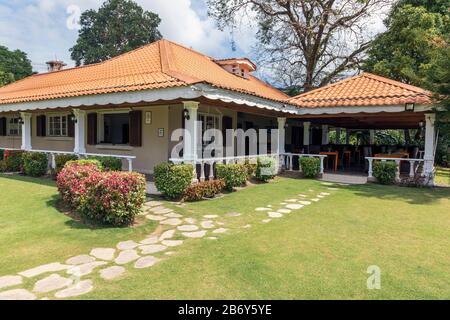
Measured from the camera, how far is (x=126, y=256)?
467 cm

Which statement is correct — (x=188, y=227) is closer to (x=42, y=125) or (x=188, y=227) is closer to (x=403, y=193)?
(x=403, y=193)

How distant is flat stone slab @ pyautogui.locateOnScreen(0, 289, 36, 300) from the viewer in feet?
11.1

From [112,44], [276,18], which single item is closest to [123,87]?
[276,18]

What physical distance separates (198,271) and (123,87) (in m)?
7.69

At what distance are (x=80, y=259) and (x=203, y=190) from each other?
4540 millimetres

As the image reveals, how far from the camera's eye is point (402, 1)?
21734 mm

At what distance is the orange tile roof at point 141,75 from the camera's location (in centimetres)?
Answer: 1013

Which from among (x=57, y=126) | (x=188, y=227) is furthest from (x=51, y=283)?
(x=57, y=126)

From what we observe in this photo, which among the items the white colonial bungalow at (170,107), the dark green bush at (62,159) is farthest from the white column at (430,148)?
the dark green bush at (62,159)

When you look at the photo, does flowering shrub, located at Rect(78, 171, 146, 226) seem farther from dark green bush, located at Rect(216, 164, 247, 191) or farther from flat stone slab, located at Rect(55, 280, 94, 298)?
dark green bush, located at Rect(216, 164, 247, 191)

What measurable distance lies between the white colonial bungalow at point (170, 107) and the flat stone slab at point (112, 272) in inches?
197

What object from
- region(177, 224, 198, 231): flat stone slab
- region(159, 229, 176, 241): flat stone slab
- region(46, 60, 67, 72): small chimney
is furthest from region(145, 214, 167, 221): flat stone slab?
region(46, 60, 67, 72): small chimney

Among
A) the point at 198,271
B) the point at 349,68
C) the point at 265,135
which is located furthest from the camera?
the point at 349,68
